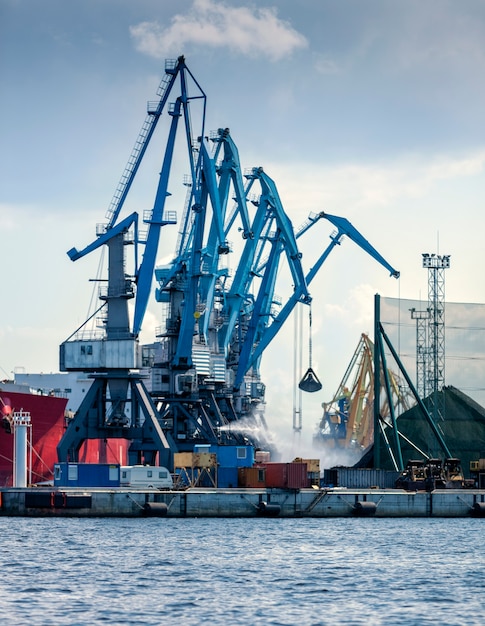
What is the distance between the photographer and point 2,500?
315ft

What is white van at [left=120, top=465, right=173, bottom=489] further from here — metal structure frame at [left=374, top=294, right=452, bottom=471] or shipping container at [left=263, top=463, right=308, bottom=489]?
metal structure frame at [left=374, top=294, right=452, bottom=471]

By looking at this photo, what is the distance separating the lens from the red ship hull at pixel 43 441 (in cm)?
11012

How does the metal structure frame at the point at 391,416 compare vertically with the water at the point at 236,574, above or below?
above

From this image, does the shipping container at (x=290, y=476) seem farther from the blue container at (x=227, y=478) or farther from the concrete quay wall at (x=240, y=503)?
the blue container at (x=227, y=478)

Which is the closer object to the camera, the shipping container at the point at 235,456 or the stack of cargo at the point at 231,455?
the stack of cargo at the point at 231,455

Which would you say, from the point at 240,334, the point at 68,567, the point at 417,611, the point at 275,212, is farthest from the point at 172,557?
the point at 240,334

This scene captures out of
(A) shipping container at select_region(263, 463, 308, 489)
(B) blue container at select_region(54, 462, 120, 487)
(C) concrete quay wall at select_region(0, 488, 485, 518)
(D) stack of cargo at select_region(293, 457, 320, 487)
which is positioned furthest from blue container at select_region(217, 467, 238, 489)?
(B) blue container at select_region(54, 462, 120, 487)

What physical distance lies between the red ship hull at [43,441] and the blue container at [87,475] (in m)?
7.03

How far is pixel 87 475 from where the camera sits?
102 meters

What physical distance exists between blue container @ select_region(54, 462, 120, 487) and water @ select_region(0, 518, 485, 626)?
32.3 ft

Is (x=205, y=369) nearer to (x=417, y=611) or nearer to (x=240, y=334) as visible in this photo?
(x=240, y=334)

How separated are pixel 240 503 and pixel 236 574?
3503 cm

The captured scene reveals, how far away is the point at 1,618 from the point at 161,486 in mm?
50727

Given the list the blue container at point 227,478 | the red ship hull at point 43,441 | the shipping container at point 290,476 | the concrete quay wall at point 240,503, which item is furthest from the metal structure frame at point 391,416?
the red ship hull at point 43,441
